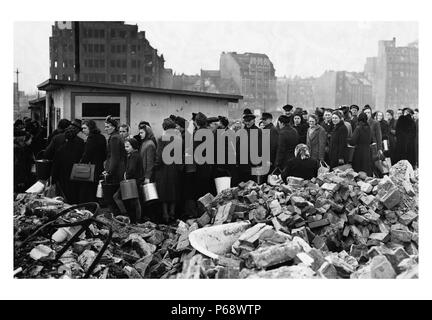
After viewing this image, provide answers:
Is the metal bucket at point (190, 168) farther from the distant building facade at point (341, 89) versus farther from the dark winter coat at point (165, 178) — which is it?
the distant building facade at point (341, 89)

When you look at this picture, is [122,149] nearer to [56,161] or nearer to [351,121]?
[56,161]

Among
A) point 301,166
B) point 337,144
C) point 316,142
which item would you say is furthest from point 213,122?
point 337,144

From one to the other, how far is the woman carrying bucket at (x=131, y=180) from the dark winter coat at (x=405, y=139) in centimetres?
340

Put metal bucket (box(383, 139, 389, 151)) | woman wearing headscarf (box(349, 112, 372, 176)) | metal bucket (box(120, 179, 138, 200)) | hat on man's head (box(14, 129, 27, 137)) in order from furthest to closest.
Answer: metal bucket (box(383, 139, 389, 151))
woman wearing headscarf (box(349, 112, 372, 176))
metal bucket (box(120, 179, 138, 200))
hat on man's head (box(14, 129, 27, 137))

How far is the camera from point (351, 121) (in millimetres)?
8383

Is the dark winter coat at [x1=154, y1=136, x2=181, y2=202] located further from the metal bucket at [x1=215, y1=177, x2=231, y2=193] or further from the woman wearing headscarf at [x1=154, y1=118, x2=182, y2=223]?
the metal bucket at [x1=215, y1=177, x2=231, y2=193]

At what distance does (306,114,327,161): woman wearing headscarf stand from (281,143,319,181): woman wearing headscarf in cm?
15

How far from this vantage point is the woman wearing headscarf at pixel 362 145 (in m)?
8.23

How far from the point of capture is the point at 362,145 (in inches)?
328

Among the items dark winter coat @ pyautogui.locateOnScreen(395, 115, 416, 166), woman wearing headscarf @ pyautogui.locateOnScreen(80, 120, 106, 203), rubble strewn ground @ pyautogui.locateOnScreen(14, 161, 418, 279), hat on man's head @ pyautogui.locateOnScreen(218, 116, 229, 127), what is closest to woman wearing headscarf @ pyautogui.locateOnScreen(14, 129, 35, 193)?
rubble strewn ground @ pyautogui.locateOnScreen(14, 161, 418, 279)

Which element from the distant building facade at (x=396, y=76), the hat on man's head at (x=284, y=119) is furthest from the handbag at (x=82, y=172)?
the distant building facade at (x=396, y=76)

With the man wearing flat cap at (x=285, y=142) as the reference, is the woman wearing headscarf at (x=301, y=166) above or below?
below

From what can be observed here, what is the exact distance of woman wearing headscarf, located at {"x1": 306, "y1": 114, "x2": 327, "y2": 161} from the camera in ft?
26.5
